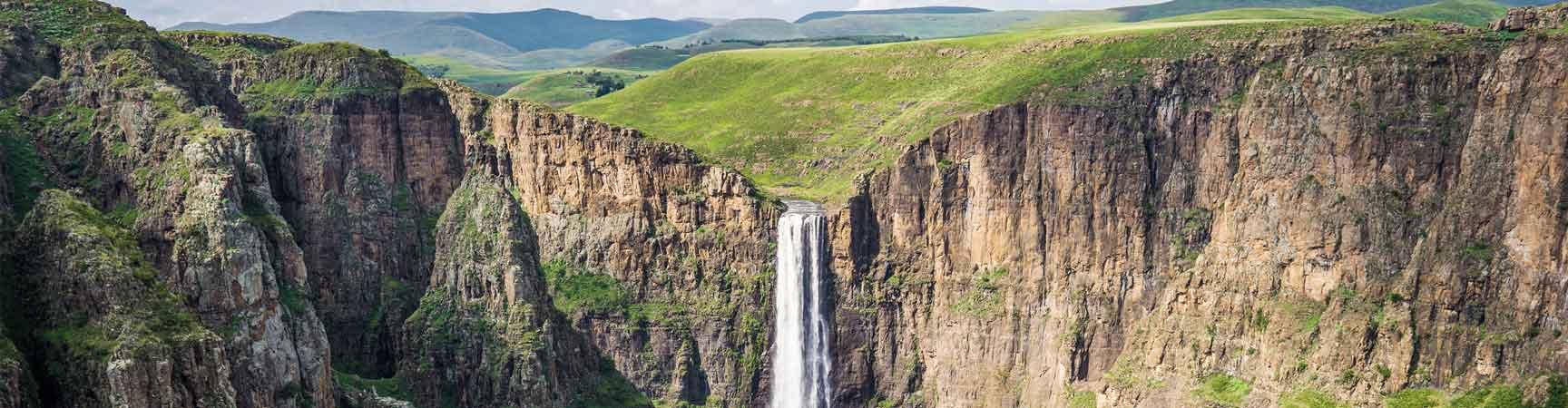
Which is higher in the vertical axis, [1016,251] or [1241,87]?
[1241,87]

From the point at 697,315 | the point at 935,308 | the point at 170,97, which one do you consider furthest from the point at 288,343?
the point at 935,308

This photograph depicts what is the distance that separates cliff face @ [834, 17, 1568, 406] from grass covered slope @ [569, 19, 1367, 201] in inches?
216

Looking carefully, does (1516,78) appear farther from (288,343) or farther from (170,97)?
(170,97)

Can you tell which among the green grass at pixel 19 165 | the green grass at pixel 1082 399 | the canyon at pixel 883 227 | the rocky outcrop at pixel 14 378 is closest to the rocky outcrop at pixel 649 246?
the canyon at pixel 883 227

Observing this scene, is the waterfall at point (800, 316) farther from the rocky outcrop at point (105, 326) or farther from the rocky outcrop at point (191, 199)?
the rocky outcrop at point (105, 326)

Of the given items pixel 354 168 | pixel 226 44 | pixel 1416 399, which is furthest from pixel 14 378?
pixel 1416 399

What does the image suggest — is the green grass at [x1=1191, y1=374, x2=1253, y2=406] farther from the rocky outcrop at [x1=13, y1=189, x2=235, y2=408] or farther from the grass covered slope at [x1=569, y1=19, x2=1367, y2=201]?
the rocky outcrop at [x1=13, y1=189, x2=235, y2=408]

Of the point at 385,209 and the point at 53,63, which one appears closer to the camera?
the point at 53,63

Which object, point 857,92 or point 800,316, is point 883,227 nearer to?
point 800,316

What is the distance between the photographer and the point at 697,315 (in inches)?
3952

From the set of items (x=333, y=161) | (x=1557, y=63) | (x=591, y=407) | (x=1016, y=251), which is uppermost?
(x=1557, y=63)

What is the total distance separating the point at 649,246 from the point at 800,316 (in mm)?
12654

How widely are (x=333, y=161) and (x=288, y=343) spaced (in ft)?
92.8

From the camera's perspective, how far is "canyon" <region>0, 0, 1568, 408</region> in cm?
6694
